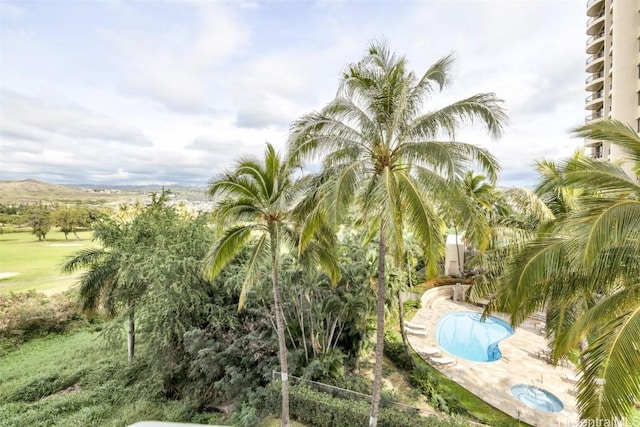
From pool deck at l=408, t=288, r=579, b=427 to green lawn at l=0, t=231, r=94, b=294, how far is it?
27174mm

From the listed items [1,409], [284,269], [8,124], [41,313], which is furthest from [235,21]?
[41,313]

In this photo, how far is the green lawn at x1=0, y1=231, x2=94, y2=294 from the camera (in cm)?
2227

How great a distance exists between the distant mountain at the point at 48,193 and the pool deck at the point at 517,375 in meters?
25.3

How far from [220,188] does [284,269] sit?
198 inches

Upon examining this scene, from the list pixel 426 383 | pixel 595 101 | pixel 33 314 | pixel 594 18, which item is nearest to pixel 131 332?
pixel 33 314

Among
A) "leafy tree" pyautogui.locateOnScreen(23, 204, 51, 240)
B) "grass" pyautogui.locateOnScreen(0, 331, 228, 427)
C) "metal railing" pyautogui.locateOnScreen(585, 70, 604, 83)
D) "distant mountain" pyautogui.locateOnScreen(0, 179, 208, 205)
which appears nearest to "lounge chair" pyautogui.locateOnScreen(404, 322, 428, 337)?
Result: "grass" pyautogui.locateOnScreen(0, 331, 228, 427)

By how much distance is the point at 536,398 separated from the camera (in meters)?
10.5

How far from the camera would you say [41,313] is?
20.0 meters

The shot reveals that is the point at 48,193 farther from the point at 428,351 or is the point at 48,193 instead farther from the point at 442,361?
the point at 442,361

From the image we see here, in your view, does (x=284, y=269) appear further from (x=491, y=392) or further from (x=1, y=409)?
(x=1, y=409)

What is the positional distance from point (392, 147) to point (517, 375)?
12373 millimetres

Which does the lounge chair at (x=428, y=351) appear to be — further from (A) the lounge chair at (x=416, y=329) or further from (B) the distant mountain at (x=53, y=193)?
(B) the distant mountain at (x=53, y=193)

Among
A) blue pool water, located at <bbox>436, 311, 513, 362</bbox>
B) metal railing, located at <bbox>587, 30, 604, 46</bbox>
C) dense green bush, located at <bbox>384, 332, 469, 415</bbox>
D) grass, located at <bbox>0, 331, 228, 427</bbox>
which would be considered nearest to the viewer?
dense green bush, located at <bbox>384, 332, 469, 415</bbox>

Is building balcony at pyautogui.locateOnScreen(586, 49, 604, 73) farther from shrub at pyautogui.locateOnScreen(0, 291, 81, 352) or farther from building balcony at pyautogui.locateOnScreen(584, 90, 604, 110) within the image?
shrub at pyautogui.locateOnScreen(0, 291, 81, 352)
